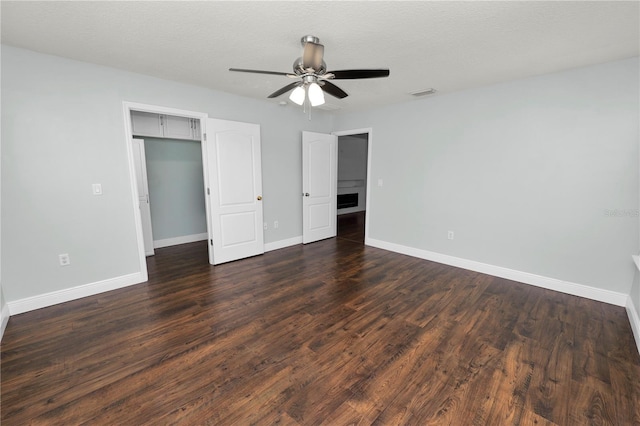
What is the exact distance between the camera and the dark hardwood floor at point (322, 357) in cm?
157

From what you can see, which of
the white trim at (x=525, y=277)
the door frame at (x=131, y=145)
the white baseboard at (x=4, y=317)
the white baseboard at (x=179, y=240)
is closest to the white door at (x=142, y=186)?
the white baseboard at (x=179, y=240)

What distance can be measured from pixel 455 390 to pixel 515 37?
8.95 feet

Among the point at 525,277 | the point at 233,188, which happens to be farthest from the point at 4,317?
the point at 525,277

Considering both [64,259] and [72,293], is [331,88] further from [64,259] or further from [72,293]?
[72,293]

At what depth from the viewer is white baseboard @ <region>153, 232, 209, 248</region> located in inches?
189

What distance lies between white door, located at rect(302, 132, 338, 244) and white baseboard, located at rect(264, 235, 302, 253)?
12cm

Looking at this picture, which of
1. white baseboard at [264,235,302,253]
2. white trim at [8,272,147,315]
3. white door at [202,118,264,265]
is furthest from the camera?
white baseboard at [264,235,302,253]

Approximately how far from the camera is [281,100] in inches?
165

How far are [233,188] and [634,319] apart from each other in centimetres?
461

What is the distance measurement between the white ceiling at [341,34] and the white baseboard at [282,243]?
2728mm

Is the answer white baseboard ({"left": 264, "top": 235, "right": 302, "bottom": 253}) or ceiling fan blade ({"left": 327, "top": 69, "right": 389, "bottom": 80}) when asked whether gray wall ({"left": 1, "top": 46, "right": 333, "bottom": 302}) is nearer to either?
white baseboard ({"left": 264, "top": 235, "right": 302, "bottom": 253})

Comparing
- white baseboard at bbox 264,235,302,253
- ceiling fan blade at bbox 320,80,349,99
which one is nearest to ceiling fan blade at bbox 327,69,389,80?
ceiling fan blade at bbox 320,80,349,99

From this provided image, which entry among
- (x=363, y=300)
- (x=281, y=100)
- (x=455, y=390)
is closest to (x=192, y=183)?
(x=281, y=100)

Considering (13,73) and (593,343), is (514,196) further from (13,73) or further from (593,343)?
(13,73)
